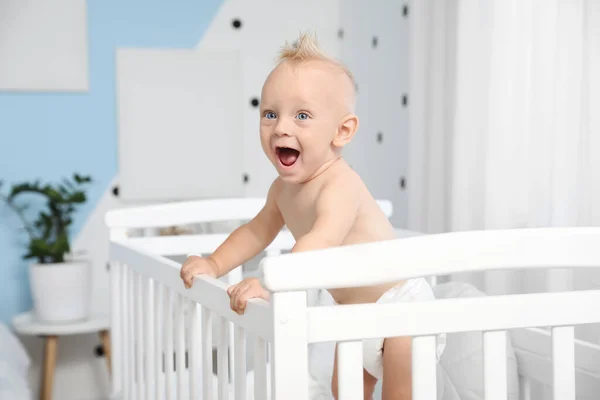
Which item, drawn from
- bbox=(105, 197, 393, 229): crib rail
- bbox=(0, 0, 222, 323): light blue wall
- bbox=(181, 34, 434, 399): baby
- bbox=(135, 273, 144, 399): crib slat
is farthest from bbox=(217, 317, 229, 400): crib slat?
bbox=(0, 0, 222, 323): light blue wall

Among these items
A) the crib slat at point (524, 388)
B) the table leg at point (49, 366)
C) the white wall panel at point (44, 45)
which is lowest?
the table leg at point (49, 366)

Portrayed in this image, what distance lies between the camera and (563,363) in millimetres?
917

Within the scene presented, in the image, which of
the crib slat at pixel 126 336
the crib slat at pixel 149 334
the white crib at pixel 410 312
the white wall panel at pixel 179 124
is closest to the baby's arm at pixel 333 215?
the white crib at pixel 410 312

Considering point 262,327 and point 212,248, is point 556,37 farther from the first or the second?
point 262,327

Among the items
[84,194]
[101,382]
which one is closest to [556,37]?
[84,194]

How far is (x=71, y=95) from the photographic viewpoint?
286 cm

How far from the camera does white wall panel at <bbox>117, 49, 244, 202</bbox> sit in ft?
9.55

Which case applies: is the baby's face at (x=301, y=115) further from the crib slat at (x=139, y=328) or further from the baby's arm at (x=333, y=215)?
the crib slat at (x=139, y=328)

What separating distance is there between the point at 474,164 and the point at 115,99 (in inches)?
52.6

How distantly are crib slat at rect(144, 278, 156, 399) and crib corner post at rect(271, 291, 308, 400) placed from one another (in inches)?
28.1

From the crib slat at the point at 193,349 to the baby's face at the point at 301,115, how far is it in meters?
0.24

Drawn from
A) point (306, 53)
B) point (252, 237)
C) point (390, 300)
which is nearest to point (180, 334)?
point (252, 237)

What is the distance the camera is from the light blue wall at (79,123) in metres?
2.79

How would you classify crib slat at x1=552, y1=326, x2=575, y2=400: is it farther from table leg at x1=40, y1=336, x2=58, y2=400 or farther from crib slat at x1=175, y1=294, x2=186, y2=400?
table leg at x1=40, y1=336, x2=58, y2=400
